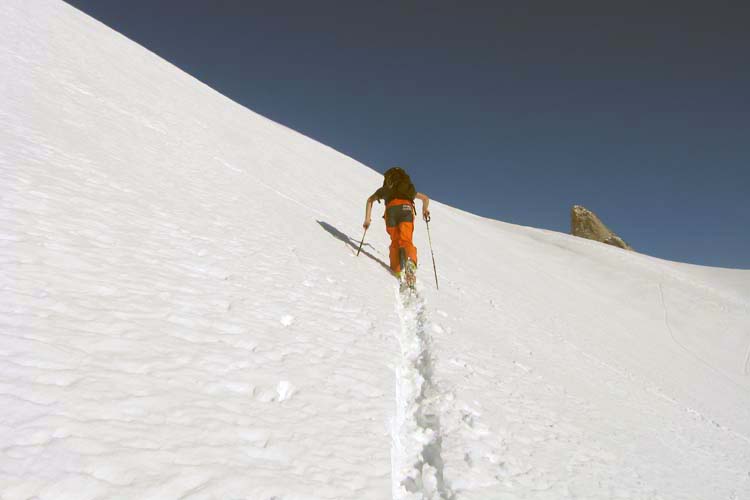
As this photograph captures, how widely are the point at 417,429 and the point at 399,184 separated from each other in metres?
5.08

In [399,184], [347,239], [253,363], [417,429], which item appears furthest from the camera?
[347,239]

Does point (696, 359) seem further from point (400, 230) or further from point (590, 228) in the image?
point (590, 228)

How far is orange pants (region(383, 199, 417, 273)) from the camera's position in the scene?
6.87m

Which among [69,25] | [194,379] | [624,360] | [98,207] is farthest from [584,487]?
[69,25]

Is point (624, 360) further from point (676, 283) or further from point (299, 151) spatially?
point (676, 283)

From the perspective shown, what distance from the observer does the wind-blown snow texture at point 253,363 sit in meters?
1.92

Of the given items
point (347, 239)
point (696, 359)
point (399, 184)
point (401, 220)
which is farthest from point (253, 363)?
point (696, 359)

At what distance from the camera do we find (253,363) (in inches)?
110

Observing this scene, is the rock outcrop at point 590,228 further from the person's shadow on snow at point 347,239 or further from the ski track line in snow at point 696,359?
the person's shadow on snow at point 347,239

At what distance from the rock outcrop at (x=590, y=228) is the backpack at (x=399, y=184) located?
35706mm

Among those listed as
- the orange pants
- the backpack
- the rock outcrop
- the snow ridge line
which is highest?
the rock outcrop

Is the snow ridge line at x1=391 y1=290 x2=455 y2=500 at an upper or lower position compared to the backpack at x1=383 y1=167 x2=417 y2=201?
lower

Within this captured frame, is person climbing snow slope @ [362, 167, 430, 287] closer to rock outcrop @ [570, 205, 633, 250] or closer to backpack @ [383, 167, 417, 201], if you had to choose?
backpack @ [383, 167, 417, 201]

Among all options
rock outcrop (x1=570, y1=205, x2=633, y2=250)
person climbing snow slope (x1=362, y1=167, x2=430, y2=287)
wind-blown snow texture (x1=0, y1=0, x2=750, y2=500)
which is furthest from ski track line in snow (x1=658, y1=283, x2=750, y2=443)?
rock outcrop (x1=570, y1=205, x2=633, y2=250)
